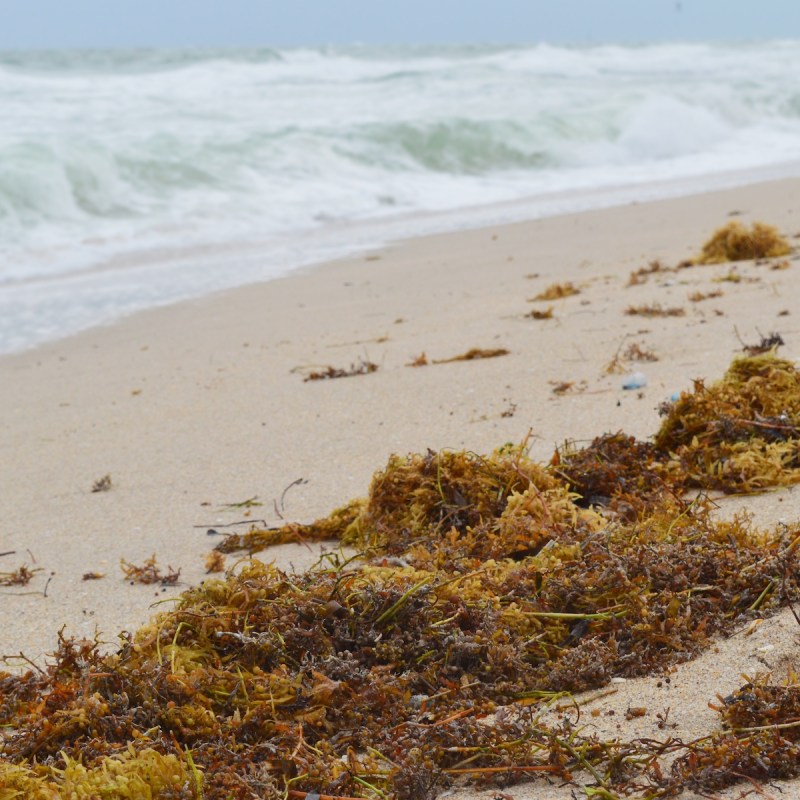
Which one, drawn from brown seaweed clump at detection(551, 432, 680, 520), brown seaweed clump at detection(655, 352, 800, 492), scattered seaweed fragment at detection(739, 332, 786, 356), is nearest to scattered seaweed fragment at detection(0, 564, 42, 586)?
brown seaweed clump at detection(551, 432, 680, 520)

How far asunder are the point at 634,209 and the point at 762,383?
7063mm

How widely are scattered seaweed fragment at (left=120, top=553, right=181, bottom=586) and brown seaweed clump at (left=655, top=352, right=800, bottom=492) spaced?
1263mm

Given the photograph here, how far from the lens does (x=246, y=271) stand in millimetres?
7934

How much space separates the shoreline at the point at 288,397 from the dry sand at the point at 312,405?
A: 11 millimetres

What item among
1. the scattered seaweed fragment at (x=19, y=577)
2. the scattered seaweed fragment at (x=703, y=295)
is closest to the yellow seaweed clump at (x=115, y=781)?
the scattered seaweed fragment at (x=19, y=577)

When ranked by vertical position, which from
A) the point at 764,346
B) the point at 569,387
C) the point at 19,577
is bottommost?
the point at 19,577

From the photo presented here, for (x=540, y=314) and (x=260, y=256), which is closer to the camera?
(x=540, y=314)

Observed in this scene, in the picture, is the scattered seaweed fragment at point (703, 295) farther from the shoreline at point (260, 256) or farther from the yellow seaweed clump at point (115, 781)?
the yellow seaweed clump at point (115, 781)

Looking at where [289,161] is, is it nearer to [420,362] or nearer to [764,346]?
[420,362]

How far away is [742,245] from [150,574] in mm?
4353

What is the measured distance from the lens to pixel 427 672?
70.2 inches

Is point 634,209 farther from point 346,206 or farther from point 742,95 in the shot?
point 742,95

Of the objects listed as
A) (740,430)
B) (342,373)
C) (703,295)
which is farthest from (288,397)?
(703,295)

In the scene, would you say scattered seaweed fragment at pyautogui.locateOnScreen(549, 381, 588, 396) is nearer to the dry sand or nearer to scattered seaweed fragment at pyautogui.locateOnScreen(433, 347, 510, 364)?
the dry sand
